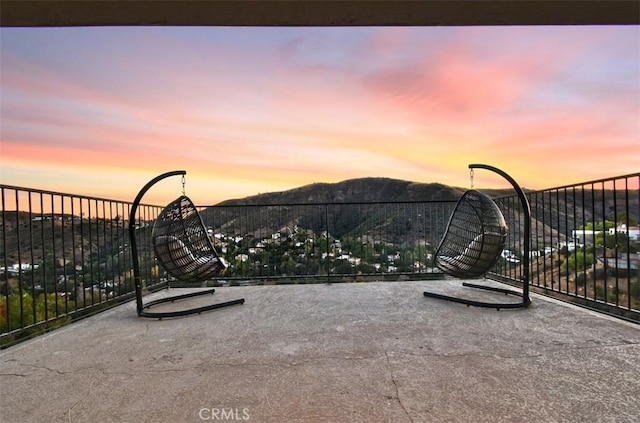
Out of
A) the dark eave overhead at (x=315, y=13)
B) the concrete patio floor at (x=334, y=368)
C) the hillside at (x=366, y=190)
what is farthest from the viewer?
the hillside at (x=366, y=190)

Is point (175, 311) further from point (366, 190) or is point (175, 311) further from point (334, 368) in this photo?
A: point (366, 190)

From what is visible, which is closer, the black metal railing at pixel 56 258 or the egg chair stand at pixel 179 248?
the black metal railing at pixel 56 258

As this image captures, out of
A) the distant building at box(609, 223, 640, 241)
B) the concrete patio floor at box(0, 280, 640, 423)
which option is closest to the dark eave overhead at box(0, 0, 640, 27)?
the concrete patio floor at box(0, 280, 640, 423)

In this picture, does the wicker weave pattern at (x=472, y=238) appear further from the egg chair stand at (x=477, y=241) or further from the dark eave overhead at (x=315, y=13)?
the dark eave overhead at (x=315, y=13)

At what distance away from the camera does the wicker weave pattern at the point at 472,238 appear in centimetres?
276

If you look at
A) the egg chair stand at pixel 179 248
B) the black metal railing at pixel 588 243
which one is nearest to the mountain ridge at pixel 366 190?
the black metal railing at pixel 588 243

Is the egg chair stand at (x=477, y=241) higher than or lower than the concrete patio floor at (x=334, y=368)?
higher

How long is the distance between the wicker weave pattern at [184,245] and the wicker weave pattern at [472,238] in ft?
7.14

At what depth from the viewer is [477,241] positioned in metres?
2.94

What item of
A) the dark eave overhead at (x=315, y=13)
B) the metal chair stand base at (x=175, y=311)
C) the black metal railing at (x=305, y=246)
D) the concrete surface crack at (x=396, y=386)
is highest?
the dark eave overhead at (x=315, y=13)

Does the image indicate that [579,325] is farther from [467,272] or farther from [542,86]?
[542,86]

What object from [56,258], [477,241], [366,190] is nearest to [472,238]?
[477,241]

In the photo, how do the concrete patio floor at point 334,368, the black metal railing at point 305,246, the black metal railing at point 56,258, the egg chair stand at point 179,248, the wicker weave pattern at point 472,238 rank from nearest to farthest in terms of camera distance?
the concrete patio floor at point 334,368, the black metal railing at point 56,258, the black metal railing at point 305,246, the wicker weave pattern at point 472,238, the egg chair stand at point 179,248

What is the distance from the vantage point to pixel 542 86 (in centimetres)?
464
